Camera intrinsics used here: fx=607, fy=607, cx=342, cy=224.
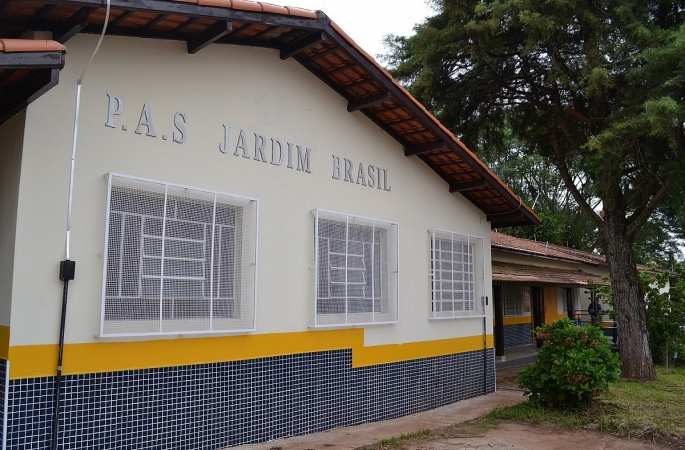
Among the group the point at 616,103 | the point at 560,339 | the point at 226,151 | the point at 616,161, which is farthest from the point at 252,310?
the point at 616,103

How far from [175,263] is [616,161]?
797cm

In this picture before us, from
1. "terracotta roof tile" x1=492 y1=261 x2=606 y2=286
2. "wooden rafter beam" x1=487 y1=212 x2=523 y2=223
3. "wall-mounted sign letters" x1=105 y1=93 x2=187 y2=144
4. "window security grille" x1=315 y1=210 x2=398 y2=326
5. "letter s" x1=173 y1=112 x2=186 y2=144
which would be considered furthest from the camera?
"terracotta roof tile" x1=492 y1=261 x2=606 y2=286

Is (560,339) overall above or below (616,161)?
below

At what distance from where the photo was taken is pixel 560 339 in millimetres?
9078

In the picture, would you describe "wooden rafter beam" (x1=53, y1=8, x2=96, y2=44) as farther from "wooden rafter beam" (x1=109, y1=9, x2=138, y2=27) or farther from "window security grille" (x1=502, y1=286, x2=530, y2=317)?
"window security grille" (x1=502, y1=286, x2=530, y2=317)

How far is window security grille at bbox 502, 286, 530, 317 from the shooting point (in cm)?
1929

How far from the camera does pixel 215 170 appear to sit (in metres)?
6.62

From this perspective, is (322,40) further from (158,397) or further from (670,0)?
(670,0)

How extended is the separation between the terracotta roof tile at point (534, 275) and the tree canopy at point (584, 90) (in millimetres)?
2081

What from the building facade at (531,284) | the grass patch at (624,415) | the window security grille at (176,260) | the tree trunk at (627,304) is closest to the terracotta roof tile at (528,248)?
the building facade at (531,284)

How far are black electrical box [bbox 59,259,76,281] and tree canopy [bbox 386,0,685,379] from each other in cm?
804

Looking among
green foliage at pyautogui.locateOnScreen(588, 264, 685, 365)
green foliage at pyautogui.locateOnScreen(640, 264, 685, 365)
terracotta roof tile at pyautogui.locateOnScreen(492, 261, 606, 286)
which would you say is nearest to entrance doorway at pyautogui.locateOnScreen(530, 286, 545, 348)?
terracotta roof tile at pyautogui.locateOnScreen(492, 261, 606, 286)

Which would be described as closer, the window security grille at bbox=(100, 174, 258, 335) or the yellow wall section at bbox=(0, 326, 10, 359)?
the yellow wall section at bbox=(0, 326, 10, 359)

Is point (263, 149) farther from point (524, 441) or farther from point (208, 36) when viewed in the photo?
point (524, 441)
